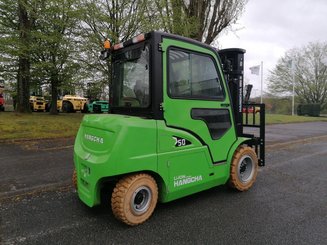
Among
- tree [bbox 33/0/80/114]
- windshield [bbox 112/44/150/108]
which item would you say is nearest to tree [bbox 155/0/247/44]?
tree [bbox 33/0/80/114]

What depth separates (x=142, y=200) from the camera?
134 inches

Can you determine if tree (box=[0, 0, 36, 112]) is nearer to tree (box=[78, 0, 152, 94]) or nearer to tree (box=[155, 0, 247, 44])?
tree (box=[78, 0, 152, 94])

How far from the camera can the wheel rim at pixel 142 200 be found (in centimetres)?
329

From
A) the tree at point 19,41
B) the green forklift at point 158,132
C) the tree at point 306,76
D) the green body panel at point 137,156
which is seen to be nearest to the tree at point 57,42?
the tree at point 19,41

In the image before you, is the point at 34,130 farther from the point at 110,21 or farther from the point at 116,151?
the point at 116,151

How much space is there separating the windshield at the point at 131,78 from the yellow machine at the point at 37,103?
71.0 ft

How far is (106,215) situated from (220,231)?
1.48 meters

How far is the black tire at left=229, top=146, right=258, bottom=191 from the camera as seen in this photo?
4.30 m

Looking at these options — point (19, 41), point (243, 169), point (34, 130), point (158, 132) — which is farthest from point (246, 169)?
point (19, 41)

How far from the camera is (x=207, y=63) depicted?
13.0ft

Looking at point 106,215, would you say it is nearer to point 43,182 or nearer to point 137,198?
point 137,198

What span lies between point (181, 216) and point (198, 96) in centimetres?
Result: 165

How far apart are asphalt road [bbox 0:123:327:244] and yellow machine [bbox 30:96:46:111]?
19.6 m

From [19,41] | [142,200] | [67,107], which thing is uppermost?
[19,41]
